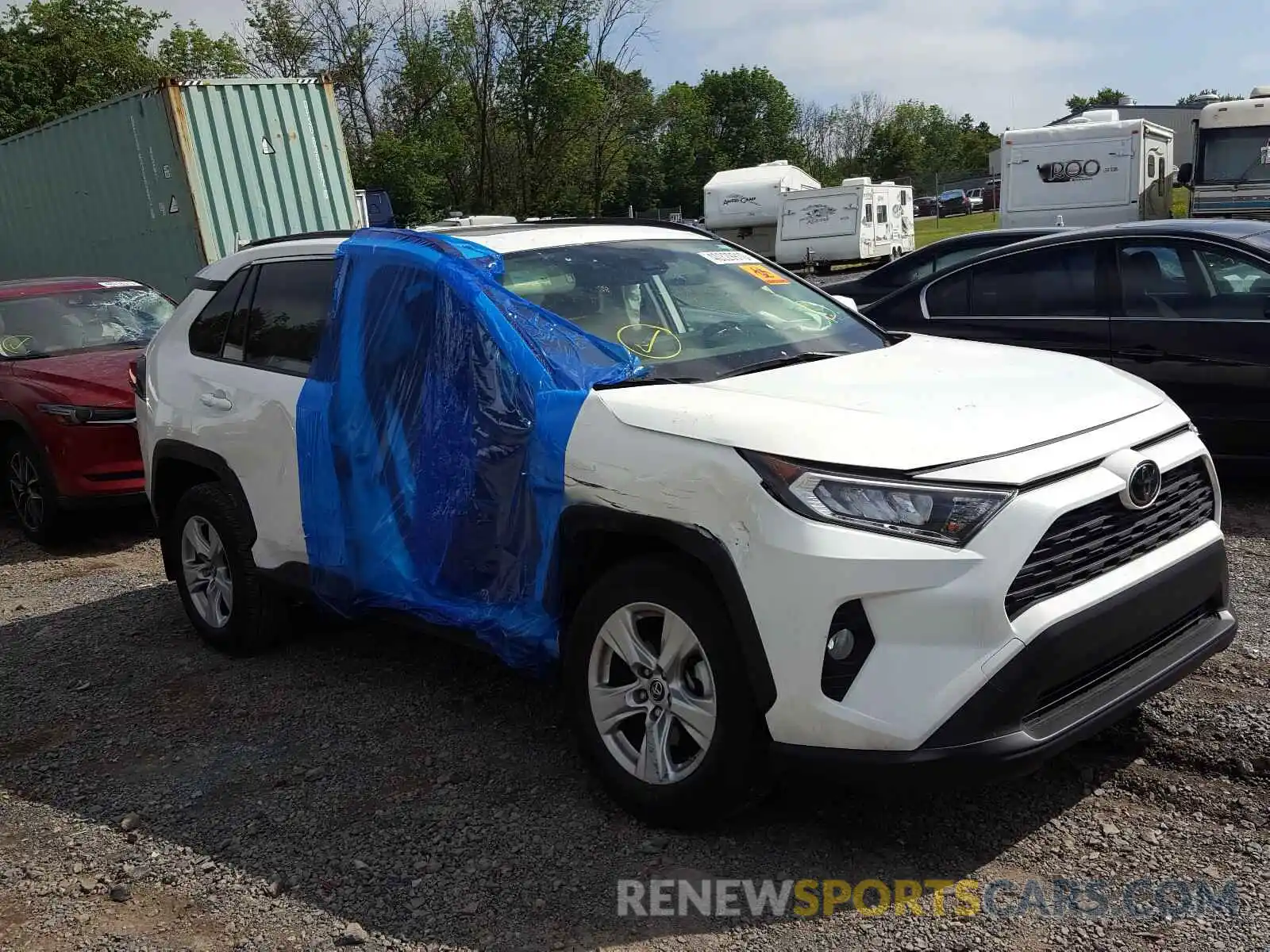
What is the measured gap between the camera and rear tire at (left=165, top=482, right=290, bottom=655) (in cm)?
466

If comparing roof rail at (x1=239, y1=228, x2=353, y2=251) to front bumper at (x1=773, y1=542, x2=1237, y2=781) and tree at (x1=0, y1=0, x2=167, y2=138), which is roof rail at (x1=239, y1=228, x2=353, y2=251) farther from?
tree at (x1=0, y1=0, x2=167, y2=138)

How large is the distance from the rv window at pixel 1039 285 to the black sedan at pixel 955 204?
49246mm

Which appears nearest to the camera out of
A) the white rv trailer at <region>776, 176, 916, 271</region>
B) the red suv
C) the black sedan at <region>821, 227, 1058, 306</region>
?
the red suv

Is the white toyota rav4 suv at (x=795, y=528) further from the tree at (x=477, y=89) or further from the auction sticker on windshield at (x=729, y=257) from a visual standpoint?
the tree at (x=477, y=89)

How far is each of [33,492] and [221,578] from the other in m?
3.30

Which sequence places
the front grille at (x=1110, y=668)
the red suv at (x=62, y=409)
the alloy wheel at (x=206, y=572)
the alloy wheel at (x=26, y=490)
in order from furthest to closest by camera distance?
the alloy wheel at (x=26, y=490)
the red suv at (x=62, y=409)
the alloy wheel at (x=206, y=572)
the front grille at (x=1110, y=668)

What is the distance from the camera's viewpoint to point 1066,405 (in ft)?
10.1

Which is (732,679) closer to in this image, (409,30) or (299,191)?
(299,191)

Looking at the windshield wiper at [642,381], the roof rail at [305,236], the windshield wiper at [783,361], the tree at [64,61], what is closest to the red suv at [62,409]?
the roof rail at [305,236]

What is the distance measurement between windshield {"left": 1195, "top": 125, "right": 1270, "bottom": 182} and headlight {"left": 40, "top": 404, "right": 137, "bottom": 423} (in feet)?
52.5

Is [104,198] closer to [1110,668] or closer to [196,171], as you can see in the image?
[196,171]

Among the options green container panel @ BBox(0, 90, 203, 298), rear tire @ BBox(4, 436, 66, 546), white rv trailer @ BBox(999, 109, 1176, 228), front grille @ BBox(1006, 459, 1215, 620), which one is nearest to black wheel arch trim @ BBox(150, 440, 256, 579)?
rear tire @ BBox(4, 436, 66, 546)

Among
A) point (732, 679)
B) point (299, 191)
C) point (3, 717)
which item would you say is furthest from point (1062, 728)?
point (299, 191)

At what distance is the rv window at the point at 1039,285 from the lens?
6.47 m
